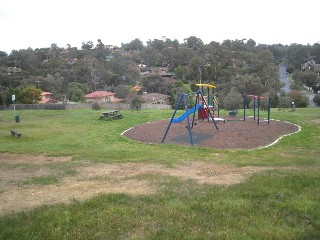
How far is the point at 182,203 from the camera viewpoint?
6918mm

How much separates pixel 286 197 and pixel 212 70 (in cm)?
5206

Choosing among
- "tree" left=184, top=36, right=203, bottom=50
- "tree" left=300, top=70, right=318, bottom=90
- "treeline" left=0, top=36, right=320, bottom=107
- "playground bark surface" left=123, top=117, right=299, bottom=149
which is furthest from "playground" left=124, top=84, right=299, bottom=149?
"tree" left=184, top=36, right=203, bottom=50

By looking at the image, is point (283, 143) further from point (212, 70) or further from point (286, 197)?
point (212, 70)

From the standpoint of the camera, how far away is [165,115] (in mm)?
25375

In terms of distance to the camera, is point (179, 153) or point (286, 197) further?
point (179, 153)

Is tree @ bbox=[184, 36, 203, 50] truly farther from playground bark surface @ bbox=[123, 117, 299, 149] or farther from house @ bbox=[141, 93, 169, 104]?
playground bark surface @ bbox=[123, 117, 299, 149]

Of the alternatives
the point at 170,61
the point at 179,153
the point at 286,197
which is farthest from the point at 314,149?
the point at 170,61

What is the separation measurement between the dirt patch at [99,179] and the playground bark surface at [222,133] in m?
4.03

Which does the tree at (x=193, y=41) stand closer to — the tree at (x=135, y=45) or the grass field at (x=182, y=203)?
the tree at (x=135, y=45)

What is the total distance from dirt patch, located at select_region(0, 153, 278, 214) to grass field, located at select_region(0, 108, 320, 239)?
0.14m

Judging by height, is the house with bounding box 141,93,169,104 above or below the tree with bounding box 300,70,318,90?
below

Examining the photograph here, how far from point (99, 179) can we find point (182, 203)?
3142 mm

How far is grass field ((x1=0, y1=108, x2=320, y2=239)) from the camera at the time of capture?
18.5 feet

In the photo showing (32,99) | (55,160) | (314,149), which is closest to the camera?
(55,160)
